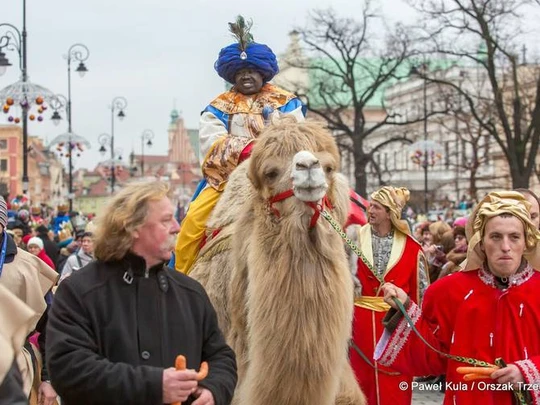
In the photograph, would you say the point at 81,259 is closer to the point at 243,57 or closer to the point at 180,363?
the point at 243,57

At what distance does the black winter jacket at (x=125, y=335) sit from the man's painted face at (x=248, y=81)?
3.15 metres

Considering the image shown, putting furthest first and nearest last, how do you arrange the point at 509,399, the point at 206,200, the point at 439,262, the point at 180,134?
the point at 180,134 → the point at 439,262 → the point at 206,200 → the point at 509,399

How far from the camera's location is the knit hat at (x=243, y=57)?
6500mm

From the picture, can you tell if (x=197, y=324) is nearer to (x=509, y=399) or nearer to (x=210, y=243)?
(x=509, y=399)

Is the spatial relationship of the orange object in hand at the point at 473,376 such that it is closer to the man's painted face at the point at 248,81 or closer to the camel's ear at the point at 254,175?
the camel's ear at the point at 254,175

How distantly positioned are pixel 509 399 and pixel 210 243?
2.40m

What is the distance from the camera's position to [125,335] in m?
3.35

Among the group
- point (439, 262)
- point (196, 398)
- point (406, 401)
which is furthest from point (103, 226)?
point (439, 262)

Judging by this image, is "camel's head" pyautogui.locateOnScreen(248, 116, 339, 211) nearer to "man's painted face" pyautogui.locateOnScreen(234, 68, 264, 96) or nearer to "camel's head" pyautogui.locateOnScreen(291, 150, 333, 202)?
"camel's head" pyautogui.locateOnScreen(291, 150, 333, 202)

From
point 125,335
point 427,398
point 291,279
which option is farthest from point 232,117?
point 427,398

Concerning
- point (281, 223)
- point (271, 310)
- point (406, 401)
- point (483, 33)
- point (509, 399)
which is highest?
point (483, 33)

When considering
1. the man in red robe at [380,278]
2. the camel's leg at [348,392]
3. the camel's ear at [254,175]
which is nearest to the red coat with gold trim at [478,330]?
the camel's leg at [348,392]

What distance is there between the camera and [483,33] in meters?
27.5

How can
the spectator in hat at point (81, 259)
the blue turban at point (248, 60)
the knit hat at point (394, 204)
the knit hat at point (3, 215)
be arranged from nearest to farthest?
the knit hat at point (3, 215), the blue turban at point (248, 60), the knit hat at point (394, 204), the spectator in hat at point (81, 259)
